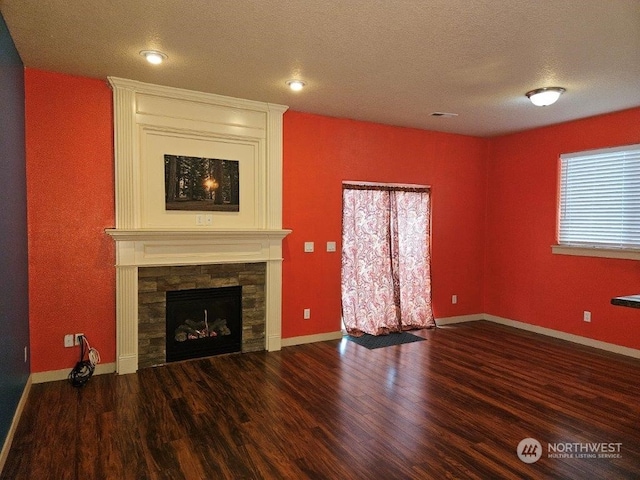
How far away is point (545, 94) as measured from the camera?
3783 millimetres

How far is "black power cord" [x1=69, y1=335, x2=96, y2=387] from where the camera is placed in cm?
350

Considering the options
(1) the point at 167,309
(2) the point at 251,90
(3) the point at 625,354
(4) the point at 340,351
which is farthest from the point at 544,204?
(1) the point at 167,309

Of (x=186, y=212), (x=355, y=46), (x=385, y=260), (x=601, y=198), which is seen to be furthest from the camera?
(x=385, y=260)

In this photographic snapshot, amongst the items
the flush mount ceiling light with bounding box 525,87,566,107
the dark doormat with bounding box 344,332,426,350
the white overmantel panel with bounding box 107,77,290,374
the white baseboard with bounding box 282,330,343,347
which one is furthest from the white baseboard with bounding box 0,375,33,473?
the flush mount ceiling light with bounding box 525,87,566,107

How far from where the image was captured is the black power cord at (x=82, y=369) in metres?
3.50

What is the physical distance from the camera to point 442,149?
230 inches

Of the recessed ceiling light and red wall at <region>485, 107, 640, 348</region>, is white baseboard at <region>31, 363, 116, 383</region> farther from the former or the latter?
Answer: red wall at <region>485, 107, 640, 348</region>

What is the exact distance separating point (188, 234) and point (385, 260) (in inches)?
106

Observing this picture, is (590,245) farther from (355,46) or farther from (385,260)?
(355,46)

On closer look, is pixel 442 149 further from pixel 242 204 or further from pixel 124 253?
pixel 124 253

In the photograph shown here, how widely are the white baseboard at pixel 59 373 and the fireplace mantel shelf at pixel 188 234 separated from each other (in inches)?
48.2

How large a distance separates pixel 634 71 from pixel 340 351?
12.6 ft

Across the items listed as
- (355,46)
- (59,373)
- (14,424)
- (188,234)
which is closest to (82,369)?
(59,373)

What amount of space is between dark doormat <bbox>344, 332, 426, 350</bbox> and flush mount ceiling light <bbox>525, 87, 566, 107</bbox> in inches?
120
